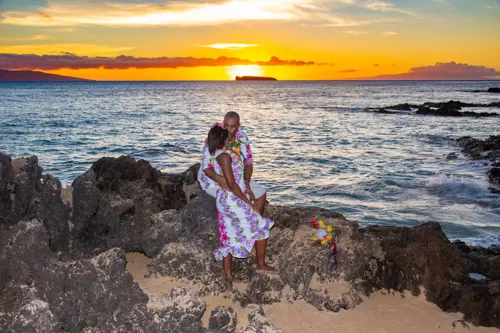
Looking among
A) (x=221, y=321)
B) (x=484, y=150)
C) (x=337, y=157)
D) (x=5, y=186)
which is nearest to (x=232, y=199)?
(x=221, y=321)

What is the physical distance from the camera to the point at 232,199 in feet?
17.9

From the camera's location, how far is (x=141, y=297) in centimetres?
469

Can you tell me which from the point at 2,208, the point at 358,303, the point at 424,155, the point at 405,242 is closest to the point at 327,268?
the point at 358,303

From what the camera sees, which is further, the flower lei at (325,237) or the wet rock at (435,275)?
the flower lei at (325,237)

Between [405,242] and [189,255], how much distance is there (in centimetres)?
294

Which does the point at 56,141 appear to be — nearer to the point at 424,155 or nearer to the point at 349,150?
the point at 349,150

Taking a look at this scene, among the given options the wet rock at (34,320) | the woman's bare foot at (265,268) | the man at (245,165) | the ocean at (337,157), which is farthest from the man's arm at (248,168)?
the ocean at (337,157)

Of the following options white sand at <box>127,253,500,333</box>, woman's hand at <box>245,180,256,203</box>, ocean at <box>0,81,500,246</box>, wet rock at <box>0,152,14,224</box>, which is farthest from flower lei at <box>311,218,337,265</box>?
ocean at <box>0,81,500,246</box>

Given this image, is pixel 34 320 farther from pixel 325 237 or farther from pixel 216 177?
pixel 325 237

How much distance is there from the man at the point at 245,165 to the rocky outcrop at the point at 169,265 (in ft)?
1.33

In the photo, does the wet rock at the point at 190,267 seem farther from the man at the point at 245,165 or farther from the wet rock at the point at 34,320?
the wet rock at the point at 34,320

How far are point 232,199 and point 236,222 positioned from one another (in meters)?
0.30

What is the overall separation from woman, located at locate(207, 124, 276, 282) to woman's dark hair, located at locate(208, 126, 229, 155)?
61 mm

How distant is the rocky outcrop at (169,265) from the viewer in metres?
4.50
